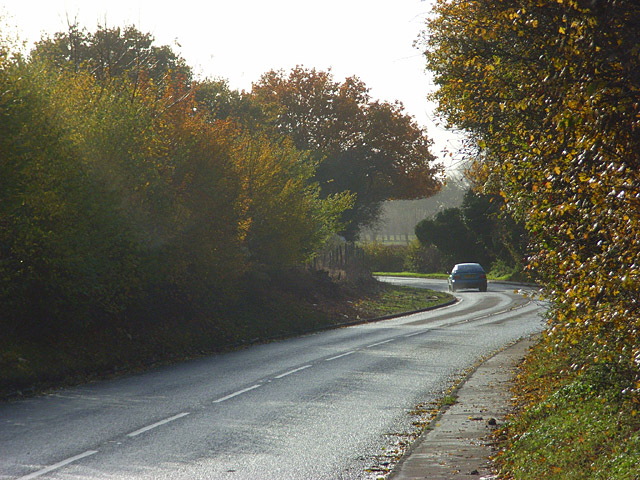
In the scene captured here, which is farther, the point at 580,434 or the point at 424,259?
the point at 424,259

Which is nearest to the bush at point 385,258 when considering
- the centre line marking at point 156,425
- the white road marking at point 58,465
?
the centre line marking at point 156,425

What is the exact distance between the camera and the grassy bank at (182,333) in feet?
46.1

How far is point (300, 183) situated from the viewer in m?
29.0

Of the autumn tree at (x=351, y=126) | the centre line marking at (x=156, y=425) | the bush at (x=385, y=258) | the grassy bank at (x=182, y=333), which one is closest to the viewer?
the centre line marking at (x=156, y=425)

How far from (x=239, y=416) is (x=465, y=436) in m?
3.35

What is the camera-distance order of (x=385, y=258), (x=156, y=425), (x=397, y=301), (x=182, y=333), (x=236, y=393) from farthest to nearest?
(x=385, y=258), (x=397, y=301), (x=182, y=333), (x=236, y=393), (x=156, y=425)

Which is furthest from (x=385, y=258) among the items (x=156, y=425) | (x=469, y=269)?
(x=156, y=425)

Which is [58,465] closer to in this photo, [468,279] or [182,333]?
[182,333]

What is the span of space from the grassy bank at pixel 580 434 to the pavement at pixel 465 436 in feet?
1.01

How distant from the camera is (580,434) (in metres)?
7.11

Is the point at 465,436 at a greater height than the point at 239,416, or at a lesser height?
lesser

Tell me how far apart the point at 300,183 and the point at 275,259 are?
10.9ft

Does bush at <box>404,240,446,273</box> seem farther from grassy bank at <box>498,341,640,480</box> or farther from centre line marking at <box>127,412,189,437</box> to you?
grassy bank at <box>498,341,640,480</box>

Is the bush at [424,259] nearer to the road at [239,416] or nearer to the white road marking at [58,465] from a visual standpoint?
the road at [239,416]
